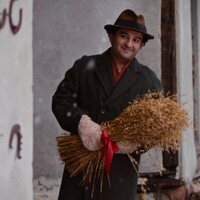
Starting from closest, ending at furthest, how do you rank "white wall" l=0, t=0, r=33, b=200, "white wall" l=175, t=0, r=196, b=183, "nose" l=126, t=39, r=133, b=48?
"white wall" l=0, t=0, r=33, b=200, "nose" l=126, t=39, r=133, b=48, "white wall" l=175, t=0, r=196, b=183

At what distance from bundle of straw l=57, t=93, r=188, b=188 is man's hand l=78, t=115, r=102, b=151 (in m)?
0.07

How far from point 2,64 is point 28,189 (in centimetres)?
64

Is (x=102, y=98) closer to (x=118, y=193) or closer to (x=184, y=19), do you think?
(x=118, y=193)

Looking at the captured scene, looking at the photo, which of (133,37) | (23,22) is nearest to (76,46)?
(133,37)

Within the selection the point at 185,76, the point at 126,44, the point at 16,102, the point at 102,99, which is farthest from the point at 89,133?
the point at 185,76

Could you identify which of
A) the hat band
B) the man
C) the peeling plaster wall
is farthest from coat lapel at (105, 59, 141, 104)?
the peeling plaster wall

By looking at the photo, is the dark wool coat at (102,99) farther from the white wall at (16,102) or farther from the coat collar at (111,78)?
the white wall at (16,102)

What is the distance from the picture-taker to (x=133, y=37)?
5898 millimetres

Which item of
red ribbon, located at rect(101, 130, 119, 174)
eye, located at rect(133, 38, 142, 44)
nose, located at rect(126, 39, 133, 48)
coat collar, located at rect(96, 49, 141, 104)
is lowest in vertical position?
red ribbon, located at rect(101, 130, 119, 174)

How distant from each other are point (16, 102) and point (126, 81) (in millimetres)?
1641

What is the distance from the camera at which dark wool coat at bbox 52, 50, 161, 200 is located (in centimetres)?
586

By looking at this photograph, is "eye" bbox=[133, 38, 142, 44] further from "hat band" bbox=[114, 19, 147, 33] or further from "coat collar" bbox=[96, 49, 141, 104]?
"coat collar" bbox=[96, 49, 141, 104]

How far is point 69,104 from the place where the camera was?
576cm

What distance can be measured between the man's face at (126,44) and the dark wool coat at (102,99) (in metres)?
0.11
